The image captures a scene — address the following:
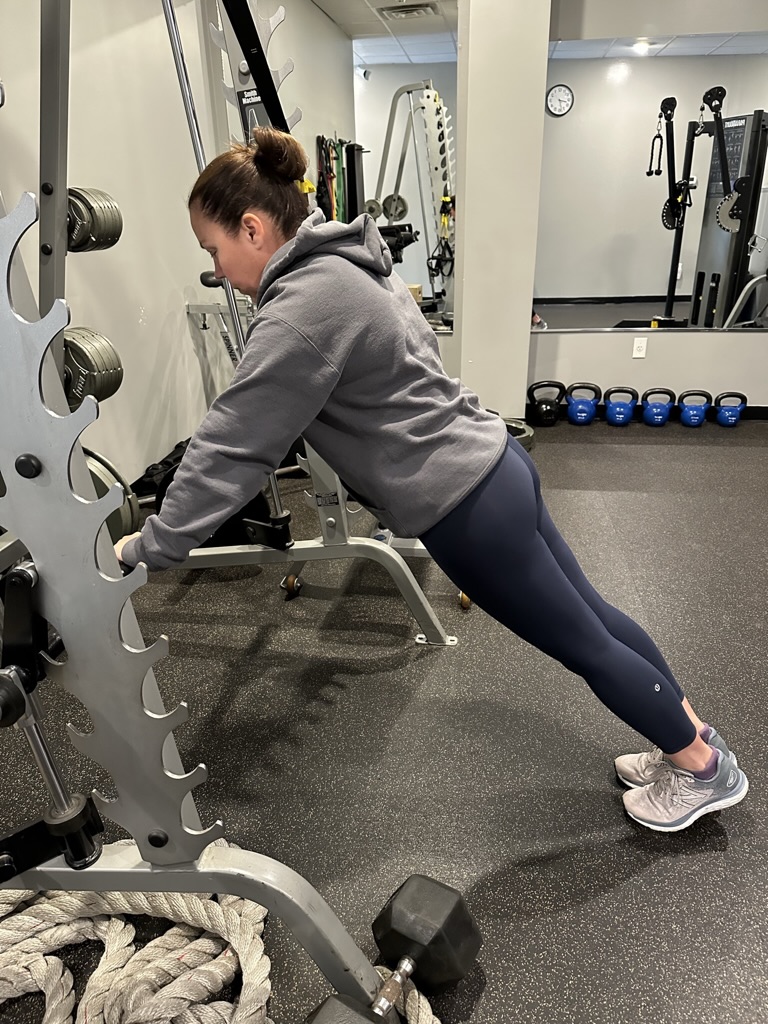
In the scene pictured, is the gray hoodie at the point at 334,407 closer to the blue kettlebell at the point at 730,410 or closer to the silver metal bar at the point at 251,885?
the silver metal bar at the point at 251,885

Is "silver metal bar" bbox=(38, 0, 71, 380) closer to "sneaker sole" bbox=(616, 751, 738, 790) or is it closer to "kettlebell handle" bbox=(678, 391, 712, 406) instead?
"sneaker sole" bbox=(616, 751, 738, 790)

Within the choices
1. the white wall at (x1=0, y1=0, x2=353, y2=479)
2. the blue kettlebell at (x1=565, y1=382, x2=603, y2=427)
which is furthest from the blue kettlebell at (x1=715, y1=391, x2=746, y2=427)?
the white wall at (x1=0, y1=0, x2=353, y2=479)

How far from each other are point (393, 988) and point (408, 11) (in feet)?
20.4

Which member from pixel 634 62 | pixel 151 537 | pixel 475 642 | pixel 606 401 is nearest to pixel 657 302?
pixel 634 62

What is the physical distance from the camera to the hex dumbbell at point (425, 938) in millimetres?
1036

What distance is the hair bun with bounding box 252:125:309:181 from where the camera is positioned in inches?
43.9

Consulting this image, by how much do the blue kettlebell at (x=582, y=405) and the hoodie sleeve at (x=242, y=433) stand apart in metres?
3.56

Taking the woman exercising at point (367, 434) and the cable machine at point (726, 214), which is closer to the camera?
the woman exercising at point (367, 434)

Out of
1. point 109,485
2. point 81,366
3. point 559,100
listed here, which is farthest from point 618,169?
point 109,485

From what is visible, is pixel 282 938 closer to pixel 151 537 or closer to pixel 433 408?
pixel 151 537

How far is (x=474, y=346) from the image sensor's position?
13.2 ft

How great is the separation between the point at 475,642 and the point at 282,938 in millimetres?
1059

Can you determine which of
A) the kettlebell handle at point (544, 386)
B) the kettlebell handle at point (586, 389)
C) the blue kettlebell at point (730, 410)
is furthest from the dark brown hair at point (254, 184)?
the blue kettlebell at point (730, 410)

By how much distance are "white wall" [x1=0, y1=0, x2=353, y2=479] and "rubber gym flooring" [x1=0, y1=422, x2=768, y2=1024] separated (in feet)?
3.79
